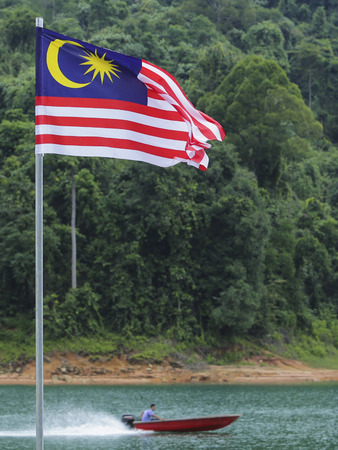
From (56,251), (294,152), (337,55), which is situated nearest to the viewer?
(56,251)

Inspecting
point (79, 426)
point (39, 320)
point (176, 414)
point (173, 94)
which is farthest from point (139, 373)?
point (39, 320)

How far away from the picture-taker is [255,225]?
1705 inches

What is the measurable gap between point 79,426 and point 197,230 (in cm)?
1983

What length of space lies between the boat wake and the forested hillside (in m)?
13.5

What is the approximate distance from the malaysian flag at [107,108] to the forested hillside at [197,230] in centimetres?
3138

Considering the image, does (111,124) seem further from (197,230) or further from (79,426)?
(197,230)

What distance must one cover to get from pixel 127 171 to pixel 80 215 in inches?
145

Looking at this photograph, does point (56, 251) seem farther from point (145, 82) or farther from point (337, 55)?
point (337, 55)

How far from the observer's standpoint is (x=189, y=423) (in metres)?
24.3

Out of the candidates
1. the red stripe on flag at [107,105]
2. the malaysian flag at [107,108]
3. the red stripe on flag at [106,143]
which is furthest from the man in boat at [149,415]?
the red stripe on flag at [107,105]

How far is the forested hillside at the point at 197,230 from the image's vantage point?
4256 centimetres

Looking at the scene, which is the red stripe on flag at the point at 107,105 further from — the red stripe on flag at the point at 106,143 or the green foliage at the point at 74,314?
the green foliage at the point at 74,314

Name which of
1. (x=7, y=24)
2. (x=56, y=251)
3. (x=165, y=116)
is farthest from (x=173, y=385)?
(x=7, y=24)

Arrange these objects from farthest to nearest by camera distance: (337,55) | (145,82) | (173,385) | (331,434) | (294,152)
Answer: (337,55), (294,152), (173,385), (331,434), (145,82)
